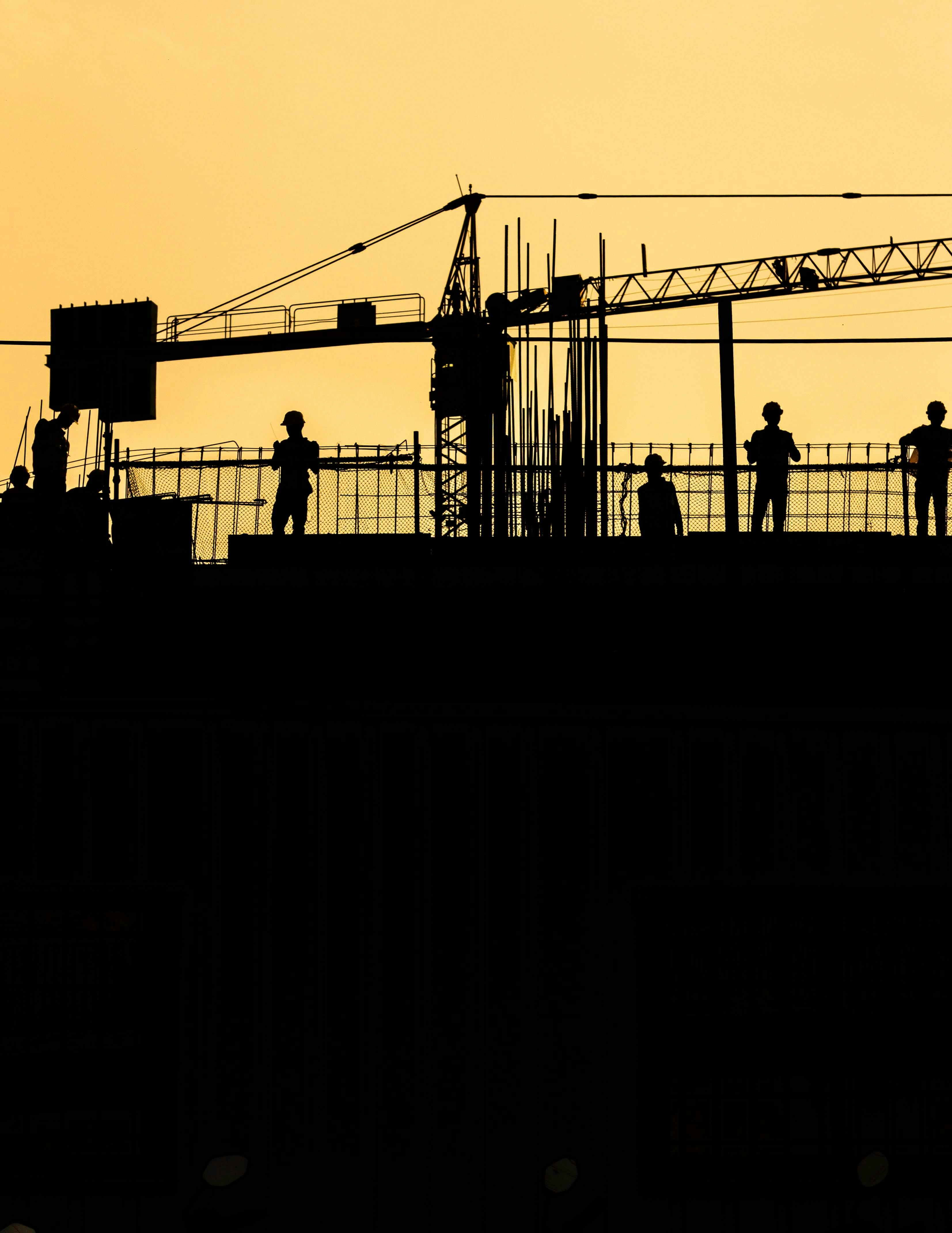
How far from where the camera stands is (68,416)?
49.8ft

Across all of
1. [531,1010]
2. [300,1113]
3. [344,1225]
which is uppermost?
[531,1010]

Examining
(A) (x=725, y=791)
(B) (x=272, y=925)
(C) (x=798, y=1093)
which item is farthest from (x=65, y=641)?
(C) (x=798, y=1093)

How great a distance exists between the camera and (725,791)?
820cm

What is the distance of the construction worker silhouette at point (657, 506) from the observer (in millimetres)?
16203

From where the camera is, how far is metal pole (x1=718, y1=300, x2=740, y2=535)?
13.9 meters

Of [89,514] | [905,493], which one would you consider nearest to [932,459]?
[905,493]

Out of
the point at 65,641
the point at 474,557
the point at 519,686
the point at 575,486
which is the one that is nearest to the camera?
the point at 519,686

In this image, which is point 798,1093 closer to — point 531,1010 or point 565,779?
point 531,1010

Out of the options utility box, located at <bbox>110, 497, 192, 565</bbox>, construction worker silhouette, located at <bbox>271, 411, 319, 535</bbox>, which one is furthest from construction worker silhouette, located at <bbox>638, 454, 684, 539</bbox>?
utility box, located at <bbox>110, 497, 192, 565</bbox>

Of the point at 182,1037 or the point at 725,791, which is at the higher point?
the point at 725,791

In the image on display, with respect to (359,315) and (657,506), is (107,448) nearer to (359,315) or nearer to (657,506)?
(657,506)

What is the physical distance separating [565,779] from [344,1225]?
296cm

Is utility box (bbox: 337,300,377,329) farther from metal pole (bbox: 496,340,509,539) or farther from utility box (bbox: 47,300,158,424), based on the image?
metal pole (bbox: 496,340,509,539)

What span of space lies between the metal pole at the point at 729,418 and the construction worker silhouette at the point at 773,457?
0.33 meters
